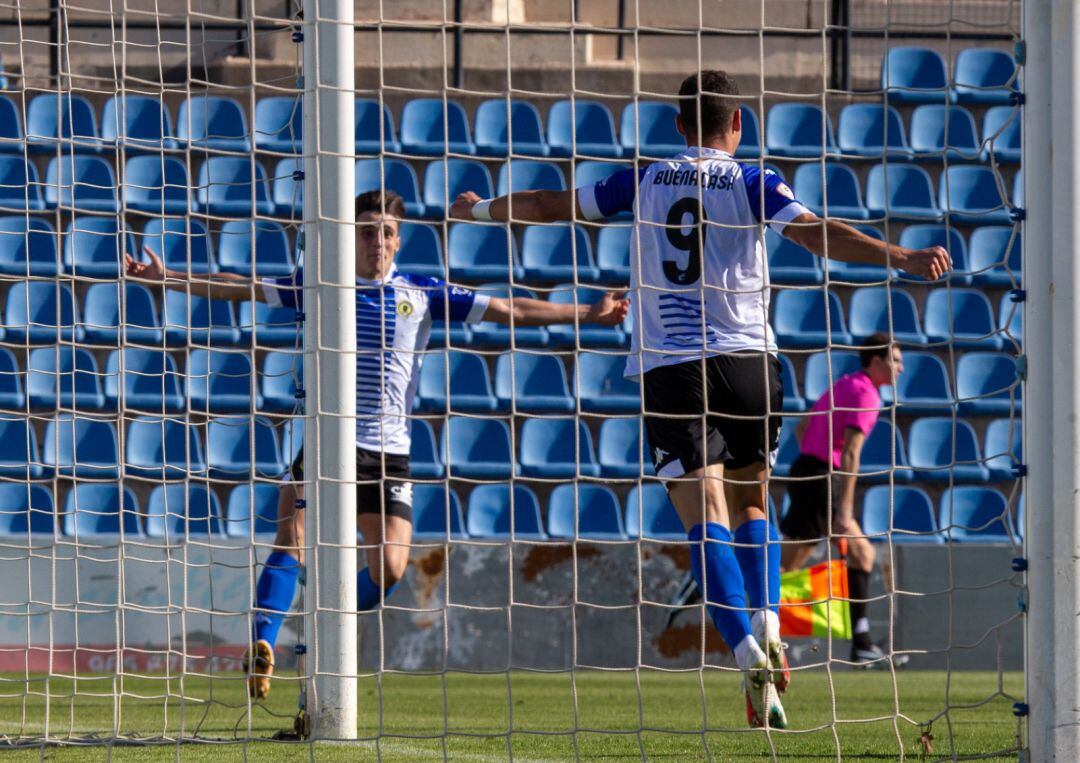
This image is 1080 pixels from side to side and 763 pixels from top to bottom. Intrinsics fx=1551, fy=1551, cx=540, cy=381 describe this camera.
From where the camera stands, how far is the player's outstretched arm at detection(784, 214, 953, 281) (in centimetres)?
396

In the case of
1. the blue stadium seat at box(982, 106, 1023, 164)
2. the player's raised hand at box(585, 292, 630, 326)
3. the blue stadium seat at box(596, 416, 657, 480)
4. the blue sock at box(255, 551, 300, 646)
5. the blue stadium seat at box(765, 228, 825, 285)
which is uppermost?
the blue stadium seat at box(982, 106, 1023, 164)

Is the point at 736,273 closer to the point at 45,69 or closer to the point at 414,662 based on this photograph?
the point at 414,662

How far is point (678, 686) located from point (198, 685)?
7.66 feet

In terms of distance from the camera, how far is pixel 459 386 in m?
9.94

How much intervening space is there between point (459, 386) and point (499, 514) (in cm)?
90

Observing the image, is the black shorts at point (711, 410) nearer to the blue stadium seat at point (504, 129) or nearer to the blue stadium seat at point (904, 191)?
the blue stadium seat at point (504, 129)

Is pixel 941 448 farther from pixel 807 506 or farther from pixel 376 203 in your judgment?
pixel 376 203

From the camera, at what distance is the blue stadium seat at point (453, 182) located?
421 inches

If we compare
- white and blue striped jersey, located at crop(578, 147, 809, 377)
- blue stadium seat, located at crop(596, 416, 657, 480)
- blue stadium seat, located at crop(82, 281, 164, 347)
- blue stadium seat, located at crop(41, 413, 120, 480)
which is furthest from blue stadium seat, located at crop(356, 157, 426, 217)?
white and blue striped jersey, located at crop(578, 147, 809, 377)

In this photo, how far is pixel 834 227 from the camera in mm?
4234

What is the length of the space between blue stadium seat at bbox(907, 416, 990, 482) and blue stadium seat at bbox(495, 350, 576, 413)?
2.31 m

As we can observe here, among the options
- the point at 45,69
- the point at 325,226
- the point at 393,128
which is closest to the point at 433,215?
the point at 393,128

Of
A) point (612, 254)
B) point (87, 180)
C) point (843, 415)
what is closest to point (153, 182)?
point (87, 180)

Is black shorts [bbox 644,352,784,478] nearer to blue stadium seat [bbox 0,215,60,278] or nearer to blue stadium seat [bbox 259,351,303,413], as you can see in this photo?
blue stadium seat [bbox 259,351,303,413]
